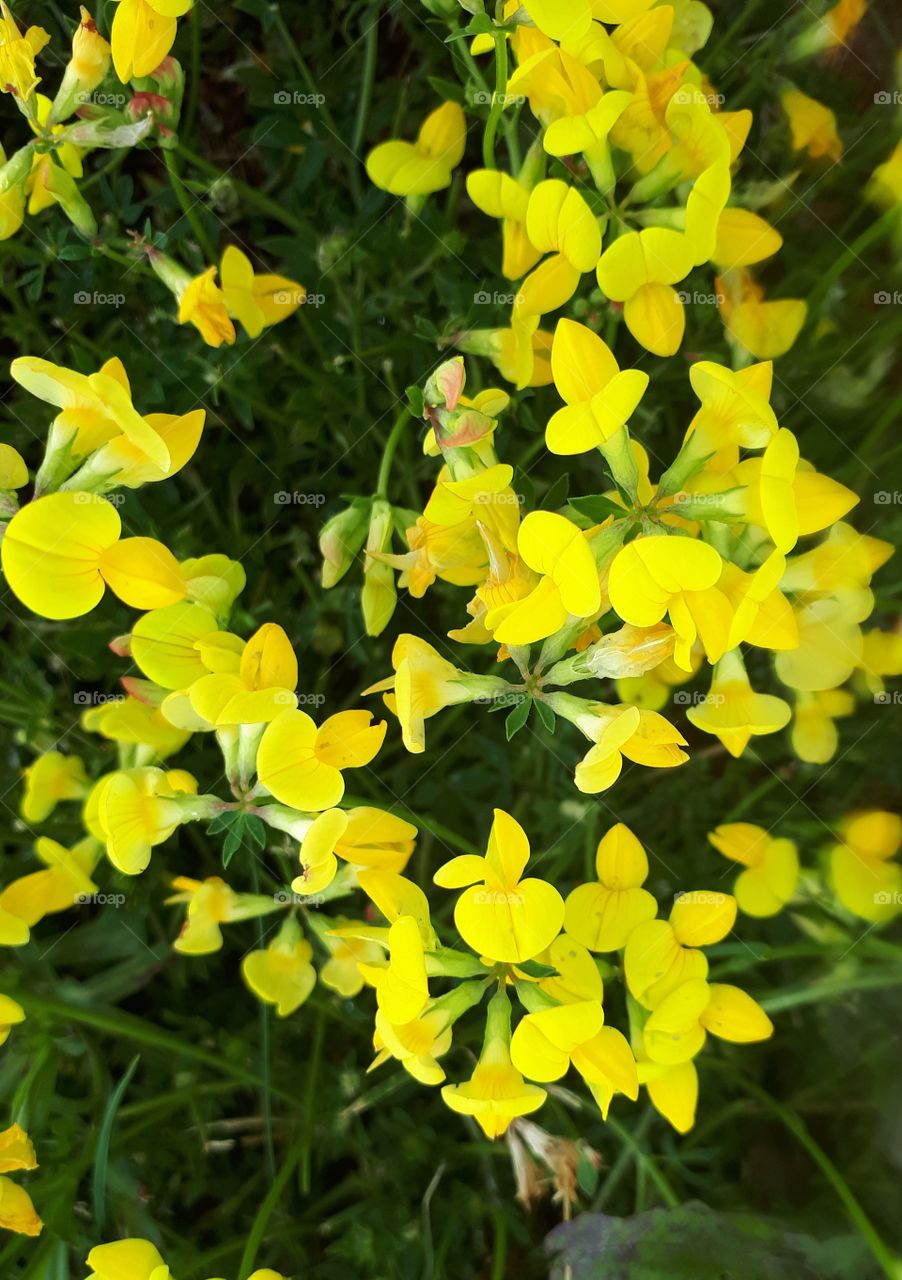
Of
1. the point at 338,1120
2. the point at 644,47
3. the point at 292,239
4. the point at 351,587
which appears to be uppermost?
the point at 644,47

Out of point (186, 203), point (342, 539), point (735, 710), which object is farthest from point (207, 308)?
point (735, 710)

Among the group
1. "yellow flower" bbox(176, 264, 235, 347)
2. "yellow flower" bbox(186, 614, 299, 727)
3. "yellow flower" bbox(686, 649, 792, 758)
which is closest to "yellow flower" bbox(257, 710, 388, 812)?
"yellow flower" bbox(186, 614, 299, 727)

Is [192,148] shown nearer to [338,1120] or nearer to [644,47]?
[644,47]

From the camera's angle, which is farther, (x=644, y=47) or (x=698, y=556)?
(x=644, y=47)

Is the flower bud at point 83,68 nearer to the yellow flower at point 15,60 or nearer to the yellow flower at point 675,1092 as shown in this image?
the yellow flower at point 15,60

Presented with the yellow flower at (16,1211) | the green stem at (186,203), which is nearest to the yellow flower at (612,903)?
the yellow flower at (16,1211)

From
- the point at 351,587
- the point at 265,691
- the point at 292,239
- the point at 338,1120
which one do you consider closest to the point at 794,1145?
the point at 338,1120
